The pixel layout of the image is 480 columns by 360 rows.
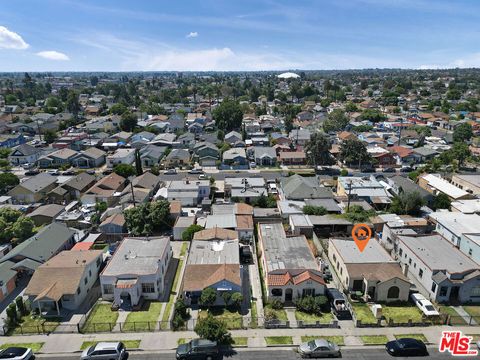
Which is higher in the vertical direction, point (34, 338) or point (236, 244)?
point (236, 244)

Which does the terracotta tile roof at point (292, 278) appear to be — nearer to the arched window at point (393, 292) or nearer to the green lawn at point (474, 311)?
the arched window at point (393, 292)

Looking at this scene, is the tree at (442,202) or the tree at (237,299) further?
the tree at (442,202)

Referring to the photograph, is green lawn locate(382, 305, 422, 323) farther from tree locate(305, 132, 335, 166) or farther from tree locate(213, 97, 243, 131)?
tree locate(213, 97, 243, 131)

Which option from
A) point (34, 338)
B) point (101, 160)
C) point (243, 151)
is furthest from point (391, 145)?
point (34, 338)

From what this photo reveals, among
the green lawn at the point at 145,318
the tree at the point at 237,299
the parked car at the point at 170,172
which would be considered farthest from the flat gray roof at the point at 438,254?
the parked car at the point at 170,172

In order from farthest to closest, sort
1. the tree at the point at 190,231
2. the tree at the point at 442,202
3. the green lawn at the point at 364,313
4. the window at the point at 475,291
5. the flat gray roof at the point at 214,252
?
the tree at the point at 442,202 → the tree at the point at 190,231 → the flat gray roof at the point at 214,252 → the window at the point at 475,291 → the green lawn at the point at 364,313

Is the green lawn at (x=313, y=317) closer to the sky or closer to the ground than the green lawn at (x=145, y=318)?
closer to the sky

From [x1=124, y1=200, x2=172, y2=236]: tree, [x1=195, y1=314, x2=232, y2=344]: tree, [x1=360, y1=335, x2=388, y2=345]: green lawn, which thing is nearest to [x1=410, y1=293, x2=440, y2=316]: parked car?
[x1=360, y1=335, x2=388, y2=345]: green lawn

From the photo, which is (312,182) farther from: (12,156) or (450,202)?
(12,156)

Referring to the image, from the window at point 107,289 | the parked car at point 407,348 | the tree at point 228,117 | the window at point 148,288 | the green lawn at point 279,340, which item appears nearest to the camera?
the parked car at point 407,348
